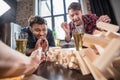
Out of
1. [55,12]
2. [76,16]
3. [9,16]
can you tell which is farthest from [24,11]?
[76,16]

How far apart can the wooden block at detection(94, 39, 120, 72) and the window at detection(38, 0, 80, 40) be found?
3460 mm

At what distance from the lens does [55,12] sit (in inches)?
153

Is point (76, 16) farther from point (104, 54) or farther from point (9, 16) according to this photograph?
point (9, 16)

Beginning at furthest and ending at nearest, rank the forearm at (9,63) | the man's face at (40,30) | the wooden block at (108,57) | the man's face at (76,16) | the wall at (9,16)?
1. the wall at (9,16)
2. the man's face at (76,16)
3. the man's face at (40,30)
4. the forearm at (9,63)
5. the wooden block at (108,57)

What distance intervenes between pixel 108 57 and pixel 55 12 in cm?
379

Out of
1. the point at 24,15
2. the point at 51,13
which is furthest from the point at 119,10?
the point at 24,15

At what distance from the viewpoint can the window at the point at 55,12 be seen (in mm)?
3742

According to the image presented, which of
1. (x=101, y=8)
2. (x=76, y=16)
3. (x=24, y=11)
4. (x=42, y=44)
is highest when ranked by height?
(x=24, y=11)

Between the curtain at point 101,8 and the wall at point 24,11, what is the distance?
1.62m

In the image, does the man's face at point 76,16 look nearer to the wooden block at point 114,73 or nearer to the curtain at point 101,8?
the wooden block at point 114,73

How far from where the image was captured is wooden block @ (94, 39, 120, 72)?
17cm

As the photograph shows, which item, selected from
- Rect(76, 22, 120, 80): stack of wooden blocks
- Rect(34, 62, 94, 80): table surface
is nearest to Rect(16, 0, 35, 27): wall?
Rect(34, 62, 94, 80): table surface

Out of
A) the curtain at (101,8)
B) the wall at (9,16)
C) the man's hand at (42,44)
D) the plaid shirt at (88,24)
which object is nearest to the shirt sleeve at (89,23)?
the plaid shirt at (88,24)

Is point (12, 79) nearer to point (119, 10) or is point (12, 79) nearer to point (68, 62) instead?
point (68, 62)
